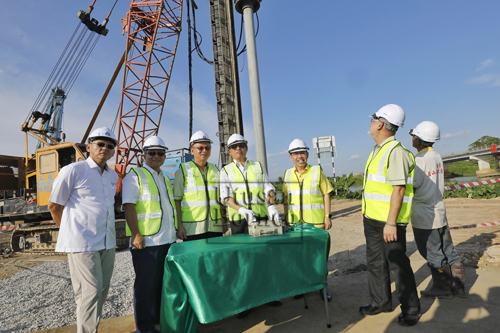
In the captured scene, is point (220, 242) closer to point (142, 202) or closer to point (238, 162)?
point (142, 202)

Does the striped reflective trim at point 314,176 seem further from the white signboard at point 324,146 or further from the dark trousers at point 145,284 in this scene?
the white signboard at point 324,146

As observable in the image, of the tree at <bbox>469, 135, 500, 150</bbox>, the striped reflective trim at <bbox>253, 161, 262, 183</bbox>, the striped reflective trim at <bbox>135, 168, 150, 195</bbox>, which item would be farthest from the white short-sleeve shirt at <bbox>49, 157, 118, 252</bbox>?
the tree at <bbox>469, 135, 500, 150</bbox>

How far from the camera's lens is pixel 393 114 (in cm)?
274

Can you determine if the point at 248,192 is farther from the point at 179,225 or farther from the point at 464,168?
the point at 464,168

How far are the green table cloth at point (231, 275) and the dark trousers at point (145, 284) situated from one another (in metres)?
0.35

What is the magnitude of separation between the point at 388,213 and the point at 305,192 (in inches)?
43.9

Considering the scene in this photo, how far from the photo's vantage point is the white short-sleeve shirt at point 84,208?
2328 millimetres

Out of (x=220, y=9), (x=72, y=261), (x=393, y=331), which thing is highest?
(x=220, y=9)

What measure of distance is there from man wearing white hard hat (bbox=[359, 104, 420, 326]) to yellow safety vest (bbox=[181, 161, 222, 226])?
5.79 ft

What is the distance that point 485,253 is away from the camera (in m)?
4.49

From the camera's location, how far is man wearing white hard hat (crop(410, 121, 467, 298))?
3094mm

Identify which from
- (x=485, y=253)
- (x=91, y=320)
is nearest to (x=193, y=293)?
(x=91, y=320)

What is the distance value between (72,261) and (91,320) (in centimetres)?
54

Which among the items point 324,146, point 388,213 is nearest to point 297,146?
point 388,213
